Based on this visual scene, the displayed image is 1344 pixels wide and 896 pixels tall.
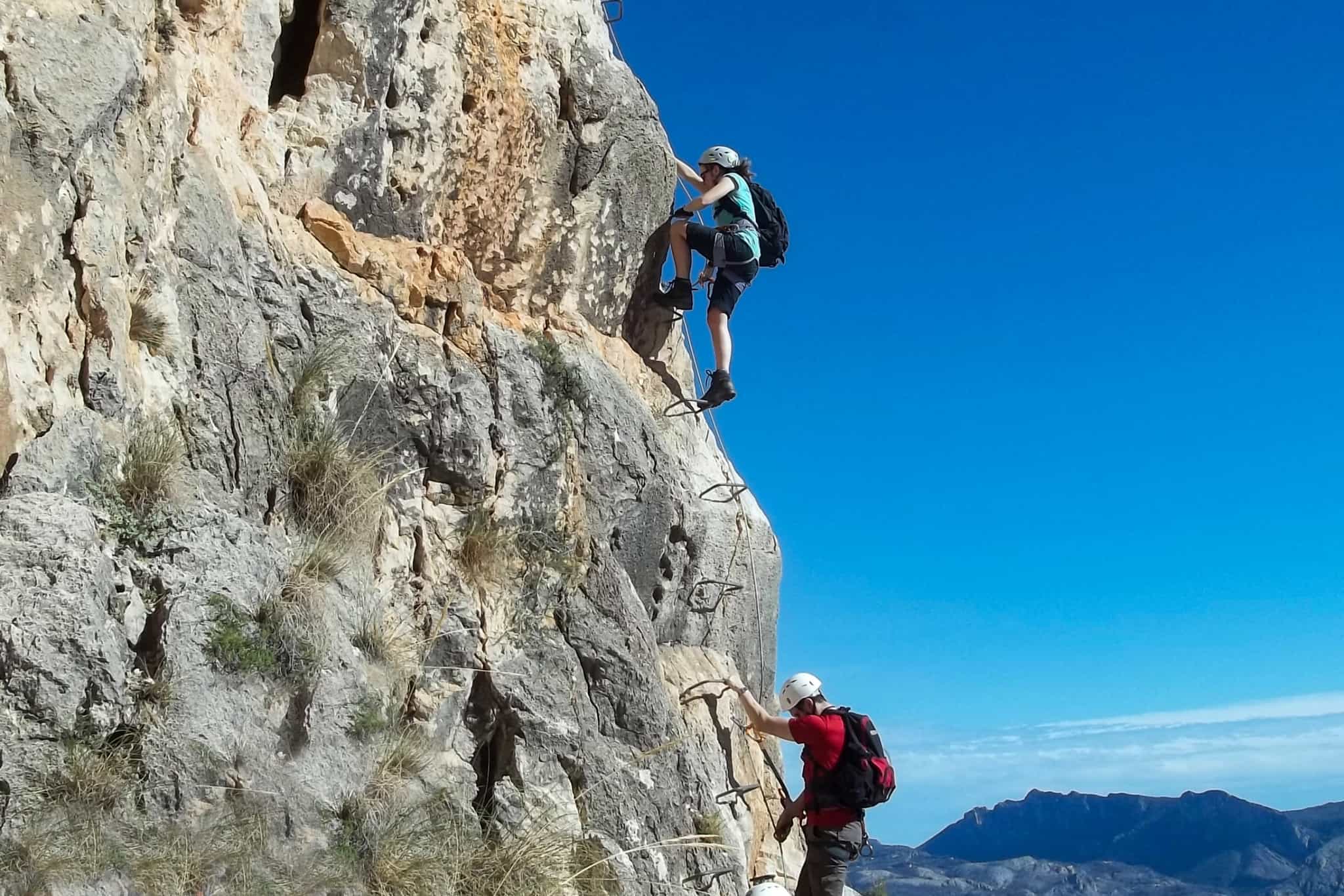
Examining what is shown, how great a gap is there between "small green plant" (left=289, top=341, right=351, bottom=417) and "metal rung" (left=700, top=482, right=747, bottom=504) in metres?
3.85

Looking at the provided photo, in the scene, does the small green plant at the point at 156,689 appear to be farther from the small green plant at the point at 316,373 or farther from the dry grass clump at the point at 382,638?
the small green plant at the point at 316,373

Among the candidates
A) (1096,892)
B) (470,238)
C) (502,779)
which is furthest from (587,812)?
(1096,892)

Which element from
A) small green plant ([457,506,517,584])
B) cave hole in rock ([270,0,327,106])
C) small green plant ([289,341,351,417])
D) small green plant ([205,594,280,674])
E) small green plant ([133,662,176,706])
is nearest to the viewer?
small green plant ([133,662,176,706])

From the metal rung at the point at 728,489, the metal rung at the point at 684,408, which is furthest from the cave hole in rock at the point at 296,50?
the metal rung at the point at 728,489

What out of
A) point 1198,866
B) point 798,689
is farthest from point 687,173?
point 1198,866

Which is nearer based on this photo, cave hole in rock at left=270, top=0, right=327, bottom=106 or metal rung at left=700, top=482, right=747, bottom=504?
cave hole in rock at left=270, top=0, right=327, bottom=106

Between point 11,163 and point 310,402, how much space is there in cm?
244

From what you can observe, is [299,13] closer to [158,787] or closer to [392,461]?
[392,461]

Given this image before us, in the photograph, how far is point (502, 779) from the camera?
839cm

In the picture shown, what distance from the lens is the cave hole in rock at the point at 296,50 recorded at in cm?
959

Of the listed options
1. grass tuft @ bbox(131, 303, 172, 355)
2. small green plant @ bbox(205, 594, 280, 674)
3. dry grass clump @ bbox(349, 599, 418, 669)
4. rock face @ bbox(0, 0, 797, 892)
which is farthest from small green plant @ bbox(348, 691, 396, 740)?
grass tuft @ bbox(131, 303, 172, 355)

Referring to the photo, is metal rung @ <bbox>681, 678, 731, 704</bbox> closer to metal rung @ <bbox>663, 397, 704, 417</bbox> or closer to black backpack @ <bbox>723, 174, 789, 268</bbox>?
metal rung @ <bbox>663, 397, 704, 417</bbox>

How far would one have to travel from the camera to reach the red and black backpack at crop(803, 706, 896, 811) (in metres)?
8.29

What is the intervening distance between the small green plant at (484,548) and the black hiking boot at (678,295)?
3.78 metres
